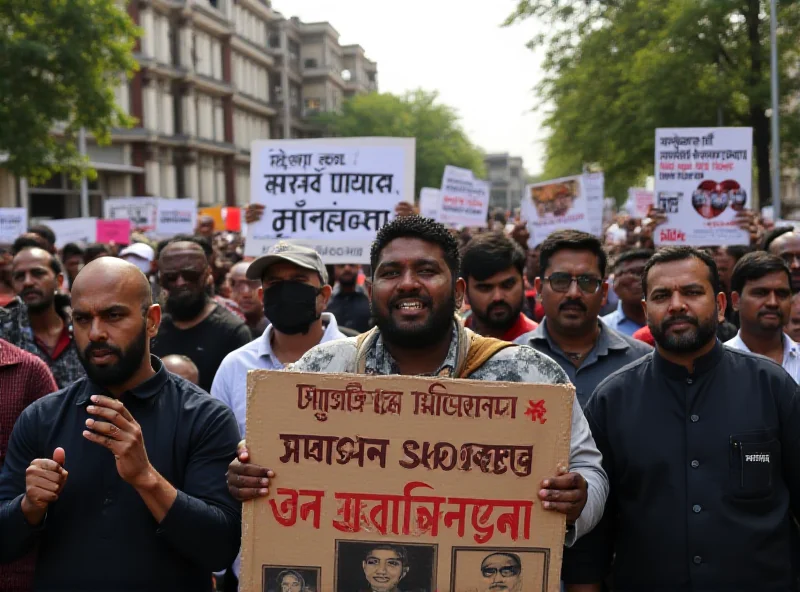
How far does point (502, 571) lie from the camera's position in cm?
238

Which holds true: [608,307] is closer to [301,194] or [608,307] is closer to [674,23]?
[301,194]

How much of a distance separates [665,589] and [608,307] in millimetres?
4577

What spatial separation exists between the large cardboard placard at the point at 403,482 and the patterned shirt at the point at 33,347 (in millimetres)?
2670

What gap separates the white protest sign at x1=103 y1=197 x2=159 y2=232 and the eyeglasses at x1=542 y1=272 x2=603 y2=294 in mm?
14275

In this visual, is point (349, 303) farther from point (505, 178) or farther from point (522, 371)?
point (505, 178)

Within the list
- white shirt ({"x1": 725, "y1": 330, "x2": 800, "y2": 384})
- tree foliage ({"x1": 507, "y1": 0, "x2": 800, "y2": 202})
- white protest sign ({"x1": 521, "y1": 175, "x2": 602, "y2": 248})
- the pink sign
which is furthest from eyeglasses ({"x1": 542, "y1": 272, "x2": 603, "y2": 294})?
tree foliage ({"x1": 507, "y1": 0, "x2": 800, "y2": 202})

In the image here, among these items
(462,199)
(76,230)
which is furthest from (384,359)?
(76,230)

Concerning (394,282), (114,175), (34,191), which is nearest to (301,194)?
(394,282)

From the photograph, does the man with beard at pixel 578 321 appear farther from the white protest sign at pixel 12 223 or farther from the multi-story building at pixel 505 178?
the multi-story building at pixel 505 178

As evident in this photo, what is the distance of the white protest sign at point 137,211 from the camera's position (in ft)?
56.9

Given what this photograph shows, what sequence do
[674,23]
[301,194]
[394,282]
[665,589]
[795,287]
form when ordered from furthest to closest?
[674,23]
[301,194]
[795,287]
[665,589]
[394,282]

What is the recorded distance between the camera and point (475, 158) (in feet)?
237

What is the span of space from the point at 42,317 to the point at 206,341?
1.02m

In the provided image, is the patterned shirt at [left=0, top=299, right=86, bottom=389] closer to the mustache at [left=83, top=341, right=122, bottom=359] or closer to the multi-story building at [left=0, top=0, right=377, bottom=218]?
the mustache at [left=83, top=341, right=122, bottom=359]
